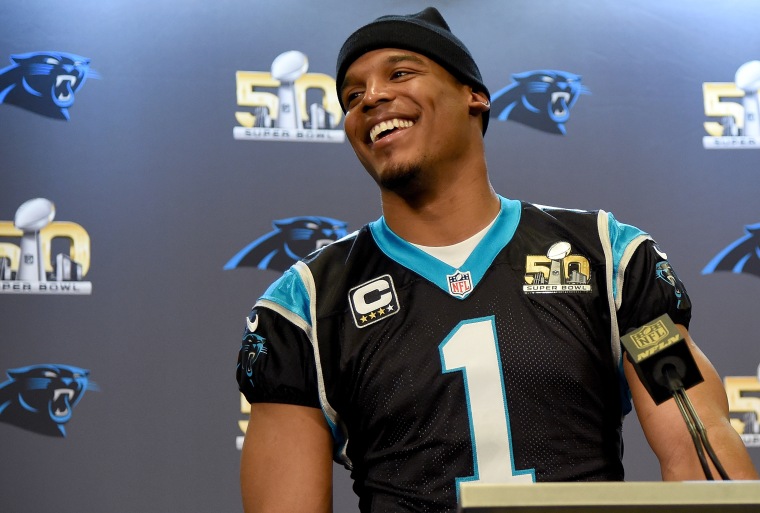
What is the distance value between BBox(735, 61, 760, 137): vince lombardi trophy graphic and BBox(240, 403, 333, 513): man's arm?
174 centimetres

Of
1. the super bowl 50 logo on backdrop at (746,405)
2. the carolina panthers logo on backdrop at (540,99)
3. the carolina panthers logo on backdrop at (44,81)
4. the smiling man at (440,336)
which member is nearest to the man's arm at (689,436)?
the smiling man at (440,336)

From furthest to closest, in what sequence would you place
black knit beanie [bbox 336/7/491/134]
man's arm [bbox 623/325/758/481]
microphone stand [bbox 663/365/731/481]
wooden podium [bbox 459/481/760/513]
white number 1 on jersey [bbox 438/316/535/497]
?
black knit beanie [bbox 336/7/491/134]
white number 1 on jersey [bbox 438/316/535/497]
man's arm [bbox 623/325/758/481]
microphone stand [bbox 663/365/731/481]
wooden podium [bbox 459/481/760/513]

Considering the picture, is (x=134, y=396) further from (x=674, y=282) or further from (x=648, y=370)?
(x=648, y=370)

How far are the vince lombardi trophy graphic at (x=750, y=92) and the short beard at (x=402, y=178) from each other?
4.89ft

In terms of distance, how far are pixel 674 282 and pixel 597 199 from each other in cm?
116

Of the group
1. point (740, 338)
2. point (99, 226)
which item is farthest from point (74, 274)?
point (740, 338)

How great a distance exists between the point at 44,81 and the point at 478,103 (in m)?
1.34

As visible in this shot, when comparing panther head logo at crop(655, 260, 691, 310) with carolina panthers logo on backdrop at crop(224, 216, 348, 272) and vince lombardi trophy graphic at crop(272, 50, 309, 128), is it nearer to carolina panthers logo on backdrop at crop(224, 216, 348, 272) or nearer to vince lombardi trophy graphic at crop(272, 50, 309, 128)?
carolina panthers logo on backdrop at crop(224, 216, 348, 272)

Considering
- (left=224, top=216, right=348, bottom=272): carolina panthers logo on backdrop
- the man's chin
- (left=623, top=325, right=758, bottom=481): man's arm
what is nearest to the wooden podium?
(left=623, top=325, right=758, bottom=481): man's arm

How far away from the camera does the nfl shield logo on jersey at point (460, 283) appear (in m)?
1.48

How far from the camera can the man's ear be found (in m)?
1.65

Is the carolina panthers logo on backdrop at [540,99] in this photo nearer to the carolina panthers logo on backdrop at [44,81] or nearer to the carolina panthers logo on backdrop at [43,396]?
the carolina panthers logo on backdrop at [44,81]

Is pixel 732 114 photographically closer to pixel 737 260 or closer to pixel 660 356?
pixel 737 260

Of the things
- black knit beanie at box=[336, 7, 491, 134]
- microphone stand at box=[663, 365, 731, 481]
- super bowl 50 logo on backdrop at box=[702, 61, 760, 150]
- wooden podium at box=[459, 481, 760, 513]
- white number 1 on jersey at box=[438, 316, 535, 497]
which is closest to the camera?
wooden podium at box=[459, 481, 760, 513]
